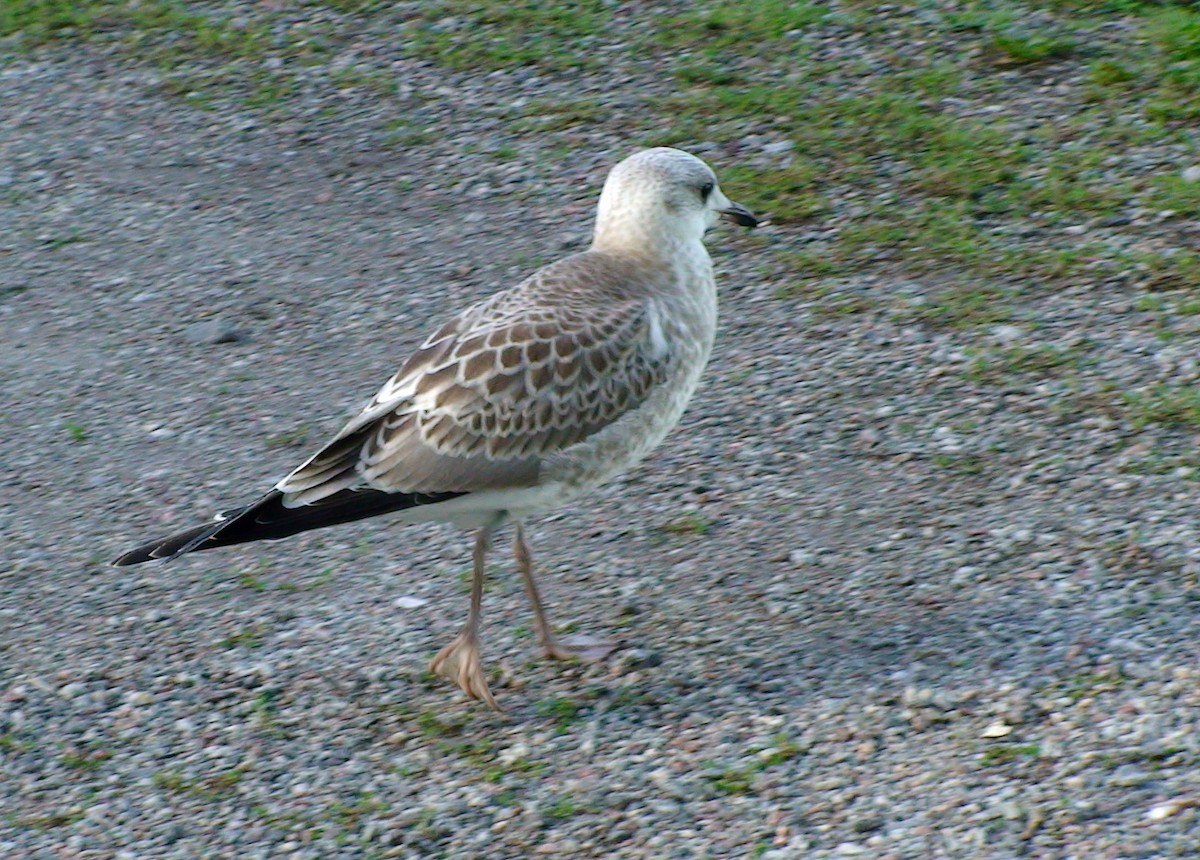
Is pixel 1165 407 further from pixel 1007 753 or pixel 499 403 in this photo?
pixel 499 403

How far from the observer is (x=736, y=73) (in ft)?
30.7

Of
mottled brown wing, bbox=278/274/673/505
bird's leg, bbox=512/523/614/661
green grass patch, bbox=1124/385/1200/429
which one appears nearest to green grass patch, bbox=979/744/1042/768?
bird's leg, bbox=512/523/614/661

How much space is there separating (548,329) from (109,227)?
4.43 m

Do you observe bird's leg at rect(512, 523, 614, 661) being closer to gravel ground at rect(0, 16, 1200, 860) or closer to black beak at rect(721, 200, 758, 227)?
gravel ground at rect(0, 16, 1200, 860)

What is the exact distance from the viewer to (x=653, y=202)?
17.8 ft

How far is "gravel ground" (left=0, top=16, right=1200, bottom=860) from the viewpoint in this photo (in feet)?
14.8

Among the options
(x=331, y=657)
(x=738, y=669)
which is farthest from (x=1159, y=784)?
(x=331, y=657)

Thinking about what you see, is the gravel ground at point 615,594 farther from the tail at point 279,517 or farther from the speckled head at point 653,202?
the speckled head at point 653,202

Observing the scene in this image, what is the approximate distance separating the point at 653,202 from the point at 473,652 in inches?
58.9

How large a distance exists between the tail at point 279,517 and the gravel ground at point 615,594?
1.94 feet

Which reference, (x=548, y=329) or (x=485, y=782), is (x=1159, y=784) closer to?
(x=485, y=782)

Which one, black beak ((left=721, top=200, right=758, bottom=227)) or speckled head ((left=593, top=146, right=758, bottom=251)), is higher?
speckled head ((left=593, top=146, right=758, bottom=251))

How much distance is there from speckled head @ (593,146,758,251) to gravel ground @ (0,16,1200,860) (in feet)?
Answer: 3.52

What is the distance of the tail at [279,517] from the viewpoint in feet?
16.0
